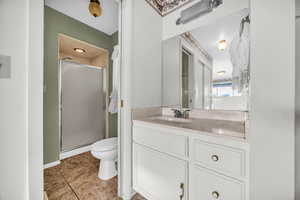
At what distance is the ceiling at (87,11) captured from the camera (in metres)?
1.66

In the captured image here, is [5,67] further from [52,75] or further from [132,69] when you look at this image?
[52,75]

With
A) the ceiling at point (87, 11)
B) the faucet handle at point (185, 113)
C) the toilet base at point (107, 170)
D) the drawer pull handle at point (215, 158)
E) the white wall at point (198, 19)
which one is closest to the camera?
the drawer pull handle at point (215, 158)

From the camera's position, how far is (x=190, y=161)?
783 mm

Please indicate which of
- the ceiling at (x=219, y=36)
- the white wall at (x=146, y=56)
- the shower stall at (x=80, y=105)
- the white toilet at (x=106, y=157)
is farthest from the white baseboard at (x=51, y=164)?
the ceiling at (x=219, y=36)

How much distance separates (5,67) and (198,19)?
1580mm

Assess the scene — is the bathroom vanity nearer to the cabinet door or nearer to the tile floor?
the cabinet door

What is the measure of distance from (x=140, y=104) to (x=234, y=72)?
967 mm

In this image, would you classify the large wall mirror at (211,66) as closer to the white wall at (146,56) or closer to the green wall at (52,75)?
the white wall at (146,56)

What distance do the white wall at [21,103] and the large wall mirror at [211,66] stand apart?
1.23 metres

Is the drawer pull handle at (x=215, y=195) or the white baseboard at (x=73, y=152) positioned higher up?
the drawer pull handle at (x=215, y=195)

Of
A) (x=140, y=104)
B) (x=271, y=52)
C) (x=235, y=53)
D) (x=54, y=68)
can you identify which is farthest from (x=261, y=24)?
(x=54, y=68)

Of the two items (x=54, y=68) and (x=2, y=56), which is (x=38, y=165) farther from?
(x=54, y=68)

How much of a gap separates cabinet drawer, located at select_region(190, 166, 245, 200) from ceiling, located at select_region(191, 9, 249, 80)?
2.95ft

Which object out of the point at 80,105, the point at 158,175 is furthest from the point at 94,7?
the point at 158,175
